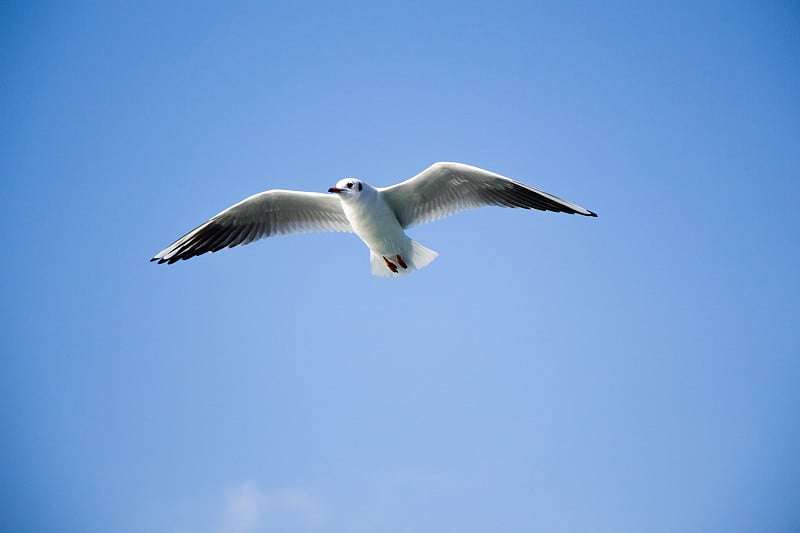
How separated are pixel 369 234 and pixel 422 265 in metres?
0.75

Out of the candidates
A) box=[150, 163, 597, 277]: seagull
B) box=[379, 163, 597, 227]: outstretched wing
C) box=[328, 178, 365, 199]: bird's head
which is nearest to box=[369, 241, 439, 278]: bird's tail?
box=[150, 163, 597, 277]: seagull

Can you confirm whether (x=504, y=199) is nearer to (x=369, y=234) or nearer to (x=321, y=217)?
(x=369, y=234)

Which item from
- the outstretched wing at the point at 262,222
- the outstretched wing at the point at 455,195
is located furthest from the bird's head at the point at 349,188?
the outstretched wing at the point at 262,222

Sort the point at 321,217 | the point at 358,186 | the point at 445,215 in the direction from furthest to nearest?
the point at 321,217
the point at 445,215
the point at 358,186

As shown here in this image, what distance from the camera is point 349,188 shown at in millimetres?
7645

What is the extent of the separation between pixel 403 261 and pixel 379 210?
0.77m

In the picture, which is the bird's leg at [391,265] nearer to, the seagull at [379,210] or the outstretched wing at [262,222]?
the seagull at [379,210]

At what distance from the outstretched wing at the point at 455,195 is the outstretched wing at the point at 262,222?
84 centimetres

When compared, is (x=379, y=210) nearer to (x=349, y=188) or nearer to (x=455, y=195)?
(x=349, y=188)

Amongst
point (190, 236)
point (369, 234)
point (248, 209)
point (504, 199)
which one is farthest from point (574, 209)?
point (190, 236)

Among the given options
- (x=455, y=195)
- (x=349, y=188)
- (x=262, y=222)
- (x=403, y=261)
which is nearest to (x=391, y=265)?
(x=403, y=261)

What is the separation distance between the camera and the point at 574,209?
7766 millimetres

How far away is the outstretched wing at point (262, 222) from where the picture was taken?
28.1 ft

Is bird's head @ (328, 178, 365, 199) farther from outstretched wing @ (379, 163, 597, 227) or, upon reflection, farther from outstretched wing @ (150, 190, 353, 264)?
outstretched wing @ (150, 190, 353, 264)
